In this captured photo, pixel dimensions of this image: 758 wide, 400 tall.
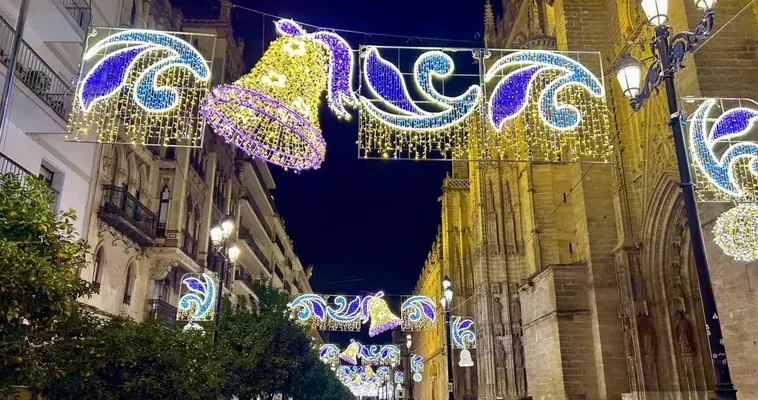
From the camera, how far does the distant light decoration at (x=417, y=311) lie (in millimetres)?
28250

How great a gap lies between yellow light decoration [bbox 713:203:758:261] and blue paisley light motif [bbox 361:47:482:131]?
4.59m

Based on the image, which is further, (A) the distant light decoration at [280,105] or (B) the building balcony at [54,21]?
(B) the building balcony at [54,21]

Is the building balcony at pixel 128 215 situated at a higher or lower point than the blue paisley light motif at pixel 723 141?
higher

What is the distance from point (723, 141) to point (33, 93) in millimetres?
14584

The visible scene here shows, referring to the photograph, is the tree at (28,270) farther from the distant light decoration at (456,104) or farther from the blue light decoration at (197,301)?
the blue light decoration at (197,301)

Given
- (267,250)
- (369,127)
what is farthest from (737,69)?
(267,250)

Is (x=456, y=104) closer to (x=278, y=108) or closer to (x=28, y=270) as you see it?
(x=278, y=108)

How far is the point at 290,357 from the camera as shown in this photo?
17.0 metres

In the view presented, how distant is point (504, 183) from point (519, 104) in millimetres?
18462

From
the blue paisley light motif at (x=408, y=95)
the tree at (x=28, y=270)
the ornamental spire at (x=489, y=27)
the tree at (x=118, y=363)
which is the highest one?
the ornamental spire at (x=489, y=27)

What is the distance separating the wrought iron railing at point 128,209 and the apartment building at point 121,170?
37mm

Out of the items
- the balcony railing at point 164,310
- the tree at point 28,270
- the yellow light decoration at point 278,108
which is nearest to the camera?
the tree at point 28,270

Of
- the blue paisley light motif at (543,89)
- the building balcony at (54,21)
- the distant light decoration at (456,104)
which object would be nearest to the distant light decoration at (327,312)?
the building balcony at (54,21)

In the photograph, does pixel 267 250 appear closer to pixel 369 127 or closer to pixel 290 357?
pixel 290 357
